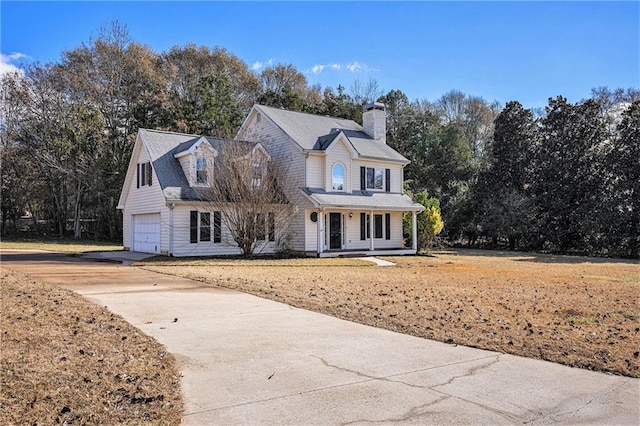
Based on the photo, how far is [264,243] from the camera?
23.9 metres

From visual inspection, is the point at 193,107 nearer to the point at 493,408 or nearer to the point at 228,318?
the point at 228,318

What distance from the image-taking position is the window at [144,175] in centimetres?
2372

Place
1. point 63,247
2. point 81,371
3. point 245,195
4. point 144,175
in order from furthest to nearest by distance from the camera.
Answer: point 63,247
point 144,175
point 245,195
point 81,371

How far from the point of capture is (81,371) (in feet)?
16.7

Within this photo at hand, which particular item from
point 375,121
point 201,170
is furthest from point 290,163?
point 375,121

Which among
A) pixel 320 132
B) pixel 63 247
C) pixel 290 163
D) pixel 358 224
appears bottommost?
pixel 63 247

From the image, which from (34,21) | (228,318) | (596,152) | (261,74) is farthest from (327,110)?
(228,318)

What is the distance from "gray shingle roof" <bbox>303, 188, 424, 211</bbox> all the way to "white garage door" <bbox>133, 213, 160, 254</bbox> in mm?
7182

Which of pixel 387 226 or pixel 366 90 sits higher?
pixel 366 90

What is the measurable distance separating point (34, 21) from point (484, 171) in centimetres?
3130

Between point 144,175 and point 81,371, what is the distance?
20475mm

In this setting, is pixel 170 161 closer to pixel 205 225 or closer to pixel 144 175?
pixel 144 175

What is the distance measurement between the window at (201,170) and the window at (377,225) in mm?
9599

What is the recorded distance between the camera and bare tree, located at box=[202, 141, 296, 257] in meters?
20.9
